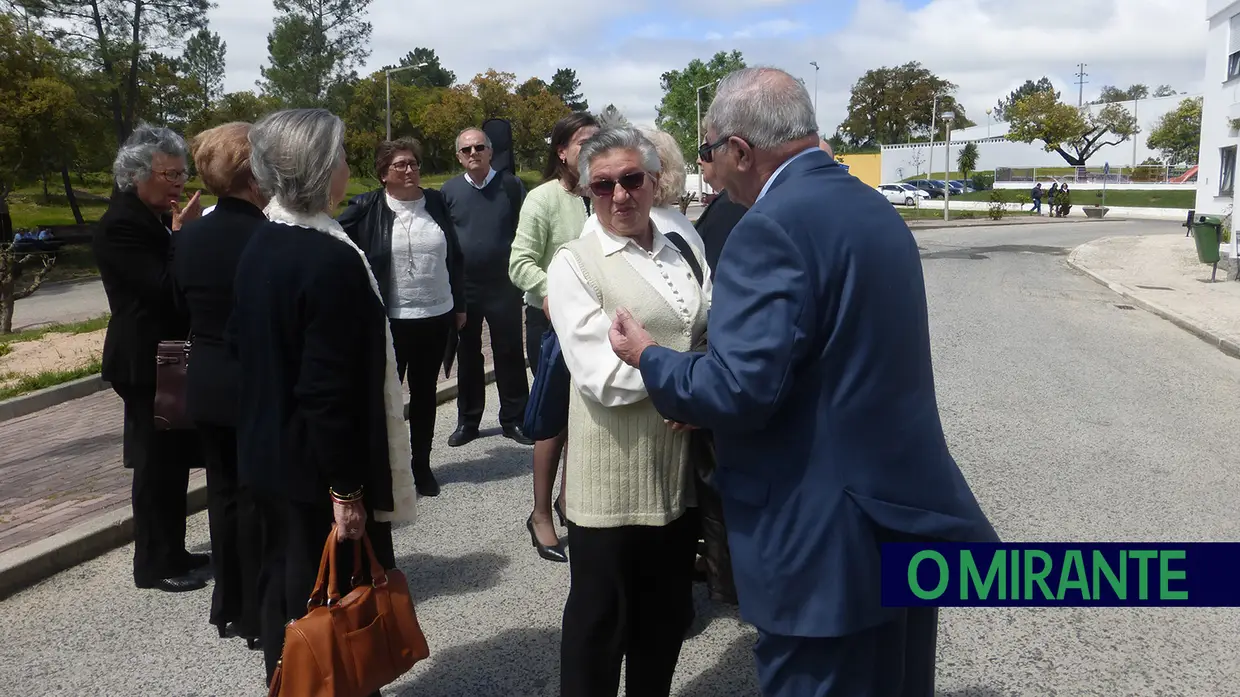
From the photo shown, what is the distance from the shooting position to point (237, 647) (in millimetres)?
3867

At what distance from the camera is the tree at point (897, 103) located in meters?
98.1

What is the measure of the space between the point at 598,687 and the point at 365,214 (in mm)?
3420

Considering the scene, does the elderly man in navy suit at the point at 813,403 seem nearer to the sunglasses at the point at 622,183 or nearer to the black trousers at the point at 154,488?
the sunglasses at the point at 622,183

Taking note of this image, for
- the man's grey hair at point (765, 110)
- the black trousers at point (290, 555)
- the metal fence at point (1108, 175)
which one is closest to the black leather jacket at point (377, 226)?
the black trousers at point (290, 555)

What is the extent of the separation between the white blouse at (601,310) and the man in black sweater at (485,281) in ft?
11.7

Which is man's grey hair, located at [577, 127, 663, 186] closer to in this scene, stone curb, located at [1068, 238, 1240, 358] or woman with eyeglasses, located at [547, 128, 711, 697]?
woman with eyeglasses, located at [547, 128, 711, 697]

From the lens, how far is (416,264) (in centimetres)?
545

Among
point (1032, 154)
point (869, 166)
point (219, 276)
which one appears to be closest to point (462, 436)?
point (219, 276)

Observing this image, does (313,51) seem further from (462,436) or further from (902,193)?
(462,436)

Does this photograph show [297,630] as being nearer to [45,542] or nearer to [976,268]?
[45,542]

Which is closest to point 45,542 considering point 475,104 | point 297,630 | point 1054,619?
point 297,630

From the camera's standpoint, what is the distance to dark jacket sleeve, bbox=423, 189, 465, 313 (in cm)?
572

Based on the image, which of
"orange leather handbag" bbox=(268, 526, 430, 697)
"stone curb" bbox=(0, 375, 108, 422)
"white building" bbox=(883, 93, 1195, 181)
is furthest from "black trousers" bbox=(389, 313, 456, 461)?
"white building" bbox=(883, 93, 1195, 181)

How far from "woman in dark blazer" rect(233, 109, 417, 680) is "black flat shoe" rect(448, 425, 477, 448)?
391 centimetres
